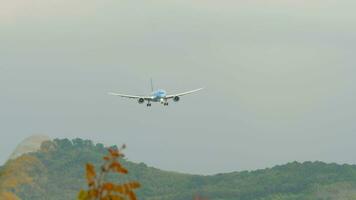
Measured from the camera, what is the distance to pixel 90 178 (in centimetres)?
2089

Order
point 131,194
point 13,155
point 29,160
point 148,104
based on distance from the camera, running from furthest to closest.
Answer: point 148,104, point 29,160, point 13,155, point 131,194

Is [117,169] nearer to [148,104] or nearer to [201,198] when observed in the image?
[201,198]

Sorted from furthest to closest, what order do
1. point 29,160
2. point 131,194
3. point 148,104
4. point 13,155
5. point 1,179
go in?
point 148,104, point 29,160, point 13,155, point 1,179, point 131,194

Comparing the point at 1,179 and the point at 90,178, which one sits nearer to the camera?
the point at 90,178

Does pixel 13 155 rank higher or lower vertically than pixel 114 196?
higher

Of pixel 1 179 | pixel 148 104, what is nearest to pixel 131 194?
pixel 1 179

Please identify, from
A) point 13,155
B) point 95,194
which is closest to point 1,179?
point 13,155

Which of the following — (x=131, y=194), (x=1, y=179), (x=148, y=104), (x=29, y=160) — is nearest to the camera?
(x=131, y=194)

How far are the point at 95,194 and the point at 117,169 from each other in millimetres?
635

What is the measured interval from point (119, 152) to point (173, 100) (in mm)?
177674

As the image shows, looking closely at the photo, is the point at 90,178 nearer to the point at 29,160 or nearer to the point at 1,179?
the point at 1,179

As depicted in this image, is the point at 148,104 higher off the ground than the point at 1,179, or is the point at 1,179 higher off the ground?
the point at 148,104

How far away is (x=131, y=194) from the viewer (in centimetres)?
2059

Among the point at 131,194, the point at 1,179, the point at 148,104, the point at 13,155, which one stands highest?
the point at 148,104
